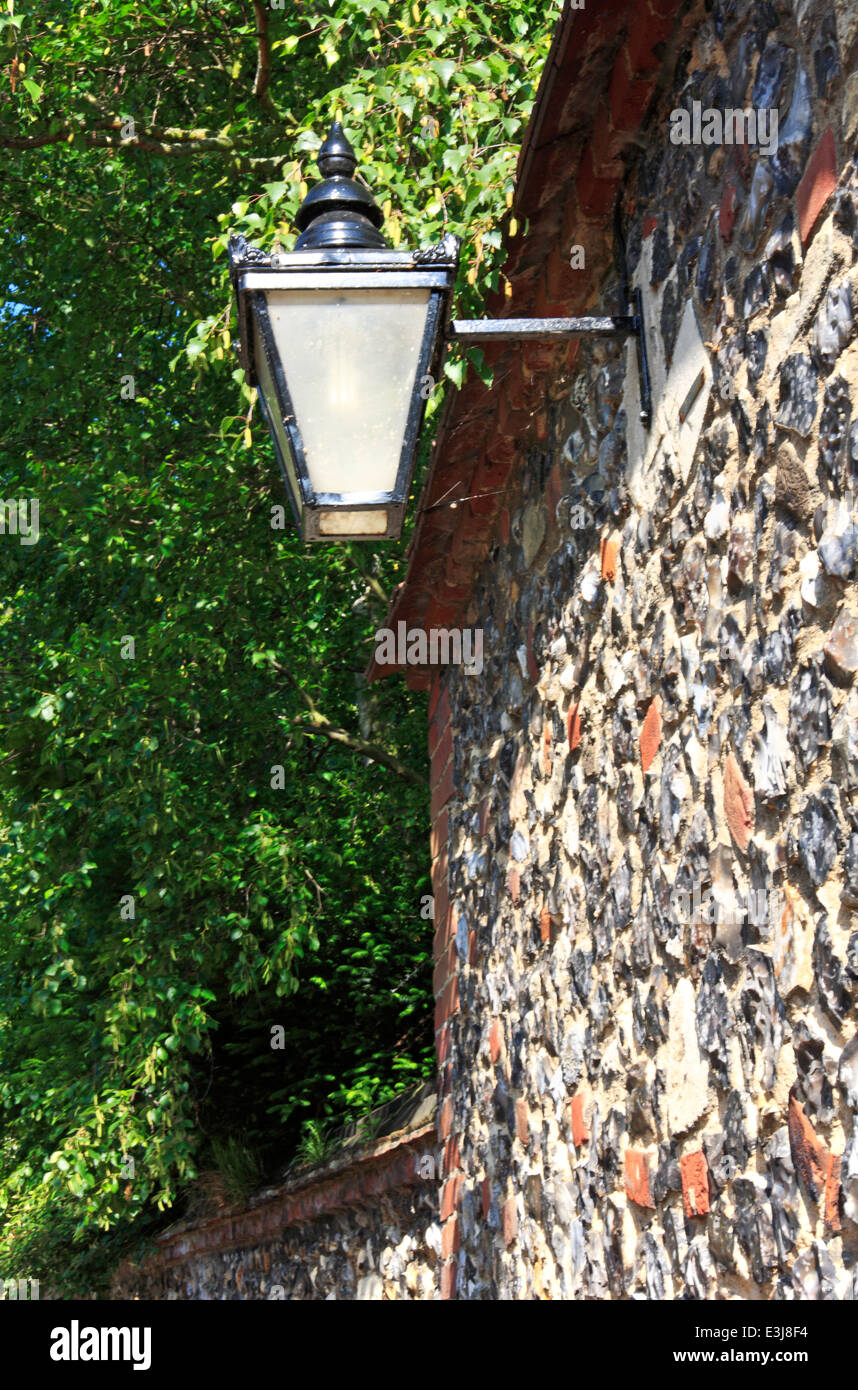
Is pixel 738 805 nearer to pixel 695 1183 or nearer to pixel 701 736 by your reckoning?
pixel 701 736

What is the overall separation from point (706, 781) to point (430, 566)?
2418 mm

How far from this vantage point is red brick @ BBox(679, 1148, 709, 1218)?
2469 mm

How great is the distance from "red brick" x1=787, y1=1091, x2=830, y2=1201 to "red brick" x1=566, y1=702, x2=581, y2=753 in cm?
140

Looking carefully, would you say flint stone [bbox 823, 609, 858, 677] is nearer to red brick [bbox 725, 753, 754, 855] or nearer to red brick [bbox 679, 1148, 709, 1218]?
red brick [bbox 725, 753, 754, 855]

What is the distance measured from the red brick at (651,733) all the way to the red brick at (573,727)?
53 centimetres

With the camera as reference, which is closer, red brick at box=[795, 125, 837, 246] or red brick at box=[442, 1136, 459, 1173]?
red brick at box=[795, 125, 837, 246]

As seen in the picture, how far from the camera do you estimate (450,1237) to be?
486cm

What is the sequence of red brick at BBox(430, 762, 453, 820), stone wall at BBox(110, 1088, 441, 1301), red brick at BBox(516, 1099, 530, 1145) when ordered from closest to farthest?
red brick at BBox(516, 1099, 530, 1145) < red brick at BBox(430, 762, 453, 820) < stone wall at BBox(110, 1088, 441, 1301)

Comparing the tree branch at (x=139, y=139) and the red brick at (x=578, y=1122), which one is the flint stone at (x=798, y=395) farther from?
the tree branch at (x=139, y=139)

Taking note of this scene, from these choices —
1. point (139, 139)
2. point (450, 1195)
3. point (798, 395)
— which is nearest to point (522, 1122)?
point (450, 1195)

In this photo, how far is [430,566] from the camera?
4789 millimetres

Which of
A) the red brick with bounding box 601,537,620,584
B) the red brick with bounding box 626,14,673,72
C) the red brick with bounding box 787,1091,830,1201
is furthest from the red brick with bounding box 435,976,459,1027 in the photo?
the red brick with bounding box 626,14,673,72

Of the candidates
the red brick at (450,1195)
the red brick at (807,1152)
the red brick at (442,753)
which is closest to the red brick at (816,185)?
the red brick at (807,1152)

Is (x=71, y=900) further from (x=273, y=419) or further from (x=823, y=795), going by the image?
(x=823, y=795)
